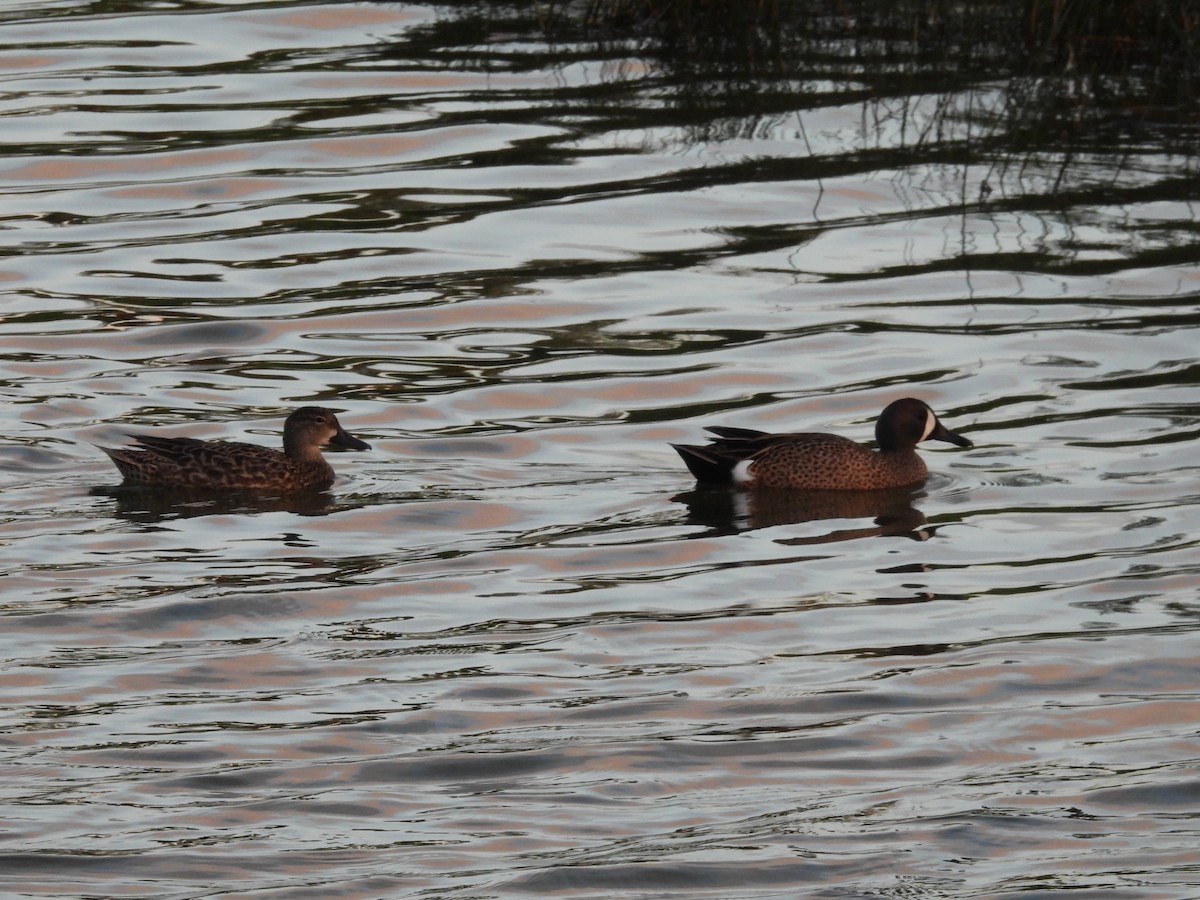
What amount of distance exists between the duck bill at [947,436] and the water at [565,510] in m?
0.14

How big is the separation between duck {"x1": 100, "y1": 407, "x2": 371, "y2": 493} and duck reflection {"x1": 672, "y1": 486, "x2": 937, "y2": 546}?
1.61 meters

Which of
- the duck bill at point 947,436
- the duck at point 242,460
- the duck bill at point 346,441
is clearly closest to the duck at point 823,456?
the duck bill at point 947,436

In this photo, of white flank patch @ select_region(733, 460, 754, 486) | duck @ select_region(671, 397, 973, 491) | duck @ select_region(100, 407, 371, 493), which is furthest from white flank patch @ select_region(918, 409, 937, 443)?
duck @ select_region(100, 407, 371, 493)

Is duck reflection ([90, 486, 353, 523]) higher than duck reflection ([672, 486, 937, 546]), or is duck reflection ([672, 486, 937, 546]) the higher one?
duck reflection ([90, 486, 353, 523])

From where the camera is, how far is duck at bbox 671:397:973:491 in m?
9.81

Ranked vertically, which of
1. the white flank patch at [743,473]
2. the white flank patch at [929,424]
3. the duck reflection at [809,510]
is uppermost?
the white flank patch at [929,424]

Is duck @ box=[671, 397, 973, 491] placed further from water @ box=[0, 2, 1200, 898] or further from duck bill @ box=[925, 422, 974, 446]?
water @ box=[0, 2, 1200, 898]

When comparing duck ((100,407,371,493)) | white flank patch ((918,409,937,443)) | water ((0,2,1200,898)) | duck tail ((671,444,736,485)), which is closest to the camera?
water ((0,2,1200,898))

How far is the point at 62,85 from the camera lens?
57.0 ft

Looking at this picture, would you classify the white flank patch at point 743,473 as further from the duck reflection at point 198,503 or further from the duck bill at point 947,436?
the duck reflection at point 198,503

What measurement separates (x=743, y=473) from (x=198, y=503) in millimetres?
2365

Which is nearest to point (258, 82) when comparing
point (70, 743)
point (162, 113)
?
point (162, 113)

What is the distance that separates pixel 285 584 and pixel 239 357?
12.4 feet

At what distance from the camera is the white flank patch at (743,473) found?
9812 millimetres
